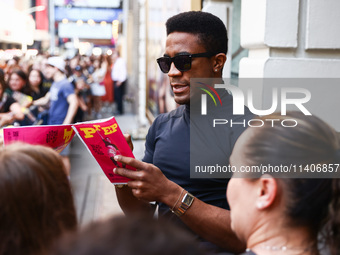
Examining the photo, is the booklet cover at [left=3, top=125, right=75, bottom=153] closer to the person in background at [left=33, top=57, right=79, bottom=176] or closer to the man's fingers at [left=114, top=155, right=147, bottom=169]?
the man's fingers at [left=114, top=155, right=147, bottom=169]

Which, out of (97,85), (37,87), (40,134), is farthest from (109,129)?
(97,85)

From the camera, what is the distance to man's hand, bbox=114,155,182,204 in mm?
2135

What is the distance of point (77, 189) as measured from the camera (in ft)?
25.7

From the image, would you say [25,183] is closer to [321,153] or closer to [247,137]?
[247,137]

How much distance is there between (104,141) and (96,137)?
44mm

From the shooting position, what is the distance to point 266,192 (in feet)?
5.32

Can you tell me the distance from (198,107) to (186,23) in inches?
18.2

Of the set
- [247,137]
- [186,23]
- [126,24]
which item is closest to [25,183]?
[247,137]

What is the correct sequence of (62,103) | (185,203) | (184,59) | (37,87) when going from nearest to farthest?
(185,203)
(184,59)
(62,103)
(37,87)

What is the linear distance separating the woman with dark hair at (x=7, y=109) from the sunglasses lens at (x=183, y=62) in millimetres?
4092

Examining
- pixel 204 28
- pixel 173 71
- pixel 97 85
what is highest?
pixel 204 28

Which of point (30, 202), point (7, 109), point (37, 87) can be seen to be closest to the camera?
point (30, 202)

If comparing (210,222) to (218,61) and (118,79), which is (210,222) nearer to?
(218,61)

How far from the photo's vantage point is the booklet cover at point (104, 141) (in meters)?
2.20
